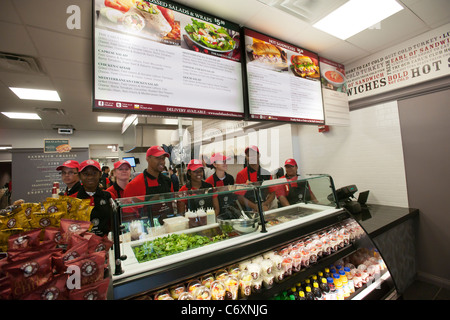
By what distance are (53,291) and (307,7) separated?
9.72ft

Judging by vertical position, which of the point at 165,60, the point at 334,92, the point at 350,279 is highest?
the point at 334,92

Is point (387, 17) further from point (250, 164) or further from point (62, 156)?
point (62, 156)

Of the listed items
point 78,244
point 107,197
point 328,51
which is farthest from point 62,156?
point 328,51

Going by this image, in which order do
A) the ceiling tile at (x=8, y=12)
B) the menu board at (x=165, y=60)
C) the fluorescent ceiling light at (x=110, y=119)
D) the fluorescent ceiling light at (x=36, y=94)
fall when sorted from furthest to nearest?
1. the fluorescent ceiling light at (x=110, y=119)
2. the fluorescent ceiling light at (x=36, y=94)
3. the ceiling tile at (x=8, y=12)
4. the menu board at (x=165, y=60)

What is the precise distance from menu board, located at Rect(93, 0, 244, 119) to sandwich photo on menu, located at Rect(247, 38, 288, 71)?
21cm

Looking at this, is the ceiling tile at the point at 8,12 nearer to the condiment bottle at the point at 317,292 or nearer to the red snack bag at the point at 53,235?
the red snack bag at the point at 53,235

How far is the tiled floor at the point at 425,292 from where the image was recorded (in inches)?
113

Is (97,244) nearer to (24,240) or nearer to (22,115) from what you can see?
(24,240)

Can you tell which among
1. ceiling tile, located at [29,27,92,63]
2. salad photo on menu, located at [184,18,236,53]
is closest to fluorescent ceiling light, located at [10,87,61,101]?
ceiling tile, located at [29,27,92,63]

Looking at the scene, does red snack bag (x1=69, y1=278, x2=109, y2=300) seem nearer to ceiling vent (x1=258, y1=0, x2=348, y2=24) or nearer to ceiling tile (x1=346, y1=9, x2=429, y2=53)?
ceiling vent (x1=258, y1=0, x2=348, y2=24)

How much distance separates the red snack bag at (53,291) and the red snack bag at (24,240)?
25 cm

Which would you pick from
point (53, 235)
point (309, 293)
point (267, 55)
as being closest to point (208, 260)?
point (53, 235)

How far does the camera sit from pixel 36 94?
423cm

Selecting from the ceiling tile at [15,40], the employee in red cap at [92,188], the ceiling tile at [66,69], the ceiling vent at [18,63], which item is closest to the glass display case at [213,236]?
the employee in red cap at [92,188]
